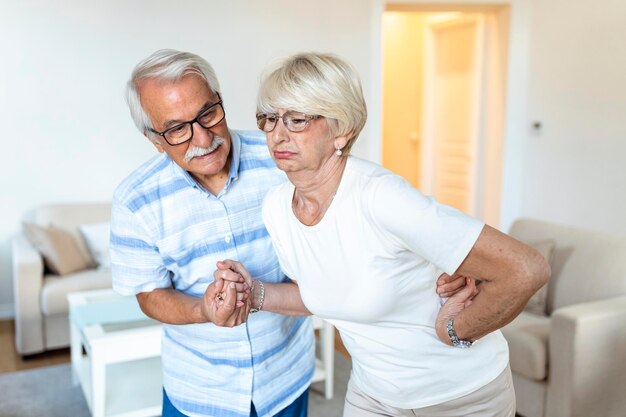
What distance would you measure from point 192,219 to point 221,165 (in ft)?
0.49

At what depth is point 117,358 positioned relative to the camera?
273 cm

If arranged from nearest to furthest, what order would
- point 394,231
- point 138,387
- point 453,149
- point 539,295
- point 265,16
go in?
1. point 394,231
2. point 138,387
3. point 539,295
4. point 265,16
5. point 453,149

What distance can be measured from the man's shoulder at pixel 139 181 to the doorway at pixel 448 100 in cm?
433

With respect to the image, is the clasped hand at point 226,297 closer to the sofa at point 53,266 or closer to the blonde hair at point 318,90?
the blonde hair at point 318,90

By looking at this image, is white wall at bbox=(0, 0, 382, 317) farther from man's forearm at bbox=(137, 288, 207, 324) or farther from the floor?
man's forearm at bbox=(137, 288, 207, 324)

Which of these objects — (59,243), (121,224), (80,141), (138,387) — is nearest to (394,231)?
(121,224)

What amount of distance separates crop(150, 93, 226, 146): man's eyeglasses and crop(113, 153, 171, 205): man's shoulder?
11cm

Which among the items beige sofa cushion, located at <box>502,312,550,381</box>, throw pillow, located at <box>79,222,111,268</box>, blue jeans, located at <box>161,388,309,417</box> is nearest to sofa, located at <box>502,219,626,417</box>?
beige sofa cushion, located at <box>502,312,550,381</box>

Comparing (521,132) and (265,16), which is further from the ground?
(265,16)

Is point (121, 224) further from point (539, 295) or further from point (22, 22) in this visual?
point (22, 22)

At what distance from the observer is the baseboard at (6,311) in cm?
469

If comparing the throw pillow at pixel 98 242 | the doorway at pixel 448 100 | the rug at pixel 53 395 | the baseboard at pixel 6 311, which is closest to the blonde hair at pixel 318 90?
the rug at pixel 53 395

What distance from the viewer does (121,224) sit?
1.55 meters

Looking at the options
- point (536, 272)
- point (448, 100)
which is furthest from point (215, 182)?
point (448, 100)
